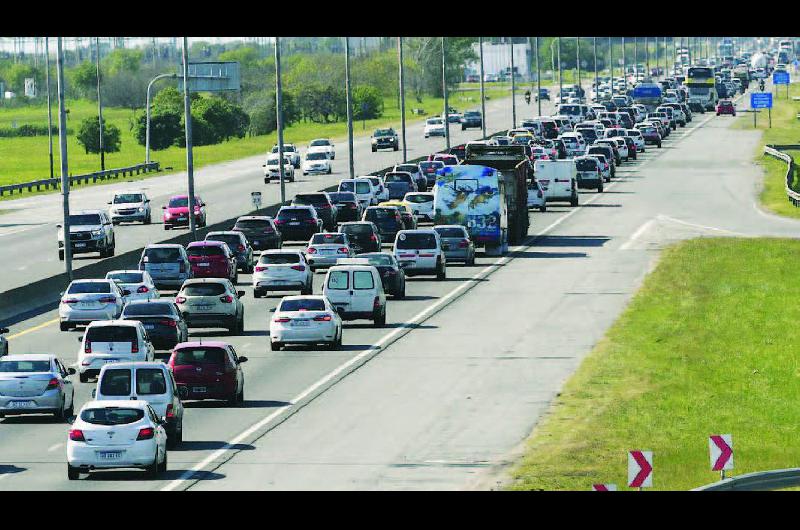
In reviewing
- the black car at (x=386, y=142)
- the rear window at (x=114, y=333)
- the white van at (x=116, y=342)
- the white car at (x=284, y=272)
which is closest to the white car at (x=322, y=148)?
the black car at (x=386, y=142)

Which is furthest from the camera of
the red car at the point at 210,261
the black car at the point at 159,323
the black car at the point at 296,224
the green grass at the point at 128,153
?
the green grass at the point at 128,153

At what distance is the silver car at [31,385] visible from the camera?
30.8m

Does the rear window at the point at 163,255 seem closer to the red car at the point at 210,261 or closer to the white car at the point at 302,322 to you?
the red car at the point at 210,261

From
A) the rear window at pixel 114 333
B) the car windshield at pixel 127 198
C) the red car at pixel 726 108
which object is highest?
the red car at pixel 726 108

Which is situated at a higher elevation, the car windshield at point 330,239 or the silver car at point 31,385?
the car windshield at point 330,239

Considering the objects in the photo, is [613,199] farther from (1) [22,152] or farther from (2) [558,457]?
(1) [22,152]

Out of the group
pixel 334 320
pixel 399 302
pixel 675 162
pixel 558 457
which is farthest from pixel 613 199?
pixel 558 457

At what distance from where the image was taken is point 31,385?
1217 inches

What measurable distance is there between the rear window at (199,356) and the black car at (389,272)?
20.5 metres

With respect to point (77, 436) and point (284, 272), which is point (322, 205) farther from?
point (77, 436)

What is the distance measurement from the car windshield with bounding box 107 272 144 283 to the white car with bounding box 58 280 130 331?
8.43 ft

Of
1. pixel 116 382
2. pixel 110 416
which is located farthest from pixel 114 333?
pixel 110 416

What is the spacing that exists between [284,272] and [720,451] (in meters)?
34.1
